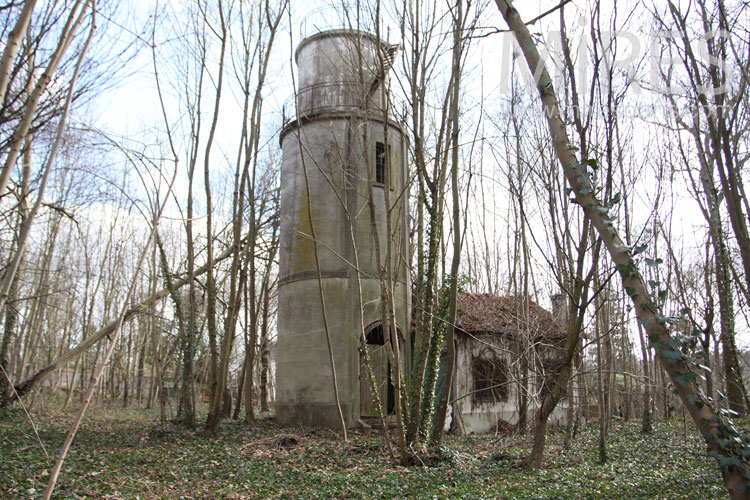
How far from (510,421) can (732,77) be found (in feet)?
37.9

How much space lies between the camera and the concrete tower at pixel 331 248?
13453 mm

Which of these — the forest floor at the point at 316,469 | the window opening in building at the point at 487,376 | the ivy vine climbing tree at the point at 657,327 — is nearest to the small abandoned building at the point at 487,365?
the window opening in building at the point at 487,376

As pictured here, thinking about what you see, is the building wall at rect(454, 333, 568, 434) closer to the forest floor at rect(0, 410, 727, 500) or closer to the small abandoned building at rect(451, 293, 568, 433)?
the small abandoned building at rect(451, 293, 568, 433)

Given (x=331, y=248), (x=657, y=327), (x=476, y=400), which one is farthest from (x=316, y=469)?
(x=476, y=400)

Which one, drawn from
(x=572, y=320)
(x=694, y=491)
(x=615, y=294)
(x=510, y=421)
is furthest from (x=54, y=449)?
(x=615, y=294)

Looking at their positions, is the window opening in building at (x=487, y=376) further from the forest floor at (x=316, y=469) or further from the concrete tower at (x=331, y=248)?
the forest floor at (x=316, y=469)

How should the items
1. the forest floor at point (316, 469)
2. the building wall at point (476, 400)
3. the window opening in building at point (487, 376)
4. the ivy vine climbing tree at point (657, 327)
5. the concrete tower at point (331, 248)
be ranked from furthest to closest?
the window opening in building at point (487, 376), the building wall at point (476, 400), the concrete tower at point (331, 248), the forest floor at point (316, 469), the ivy vine climbing tree at point (657, 327)

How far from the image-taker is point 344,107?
1496 cm

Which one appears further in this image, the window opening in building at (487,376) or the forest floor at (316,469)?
the window opening in building at (487,376)

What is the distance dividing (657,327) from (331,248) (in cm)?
1049

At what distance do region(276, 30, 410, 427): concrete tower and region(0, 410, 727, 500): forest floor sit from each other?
163 cm

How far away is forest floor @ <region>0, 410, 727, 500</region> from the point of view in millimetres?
6812

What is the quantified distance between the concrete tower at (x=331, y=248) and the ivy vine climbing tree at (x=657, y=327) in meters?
8.03

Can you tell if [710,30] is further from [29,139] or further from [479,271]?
[479,271]
